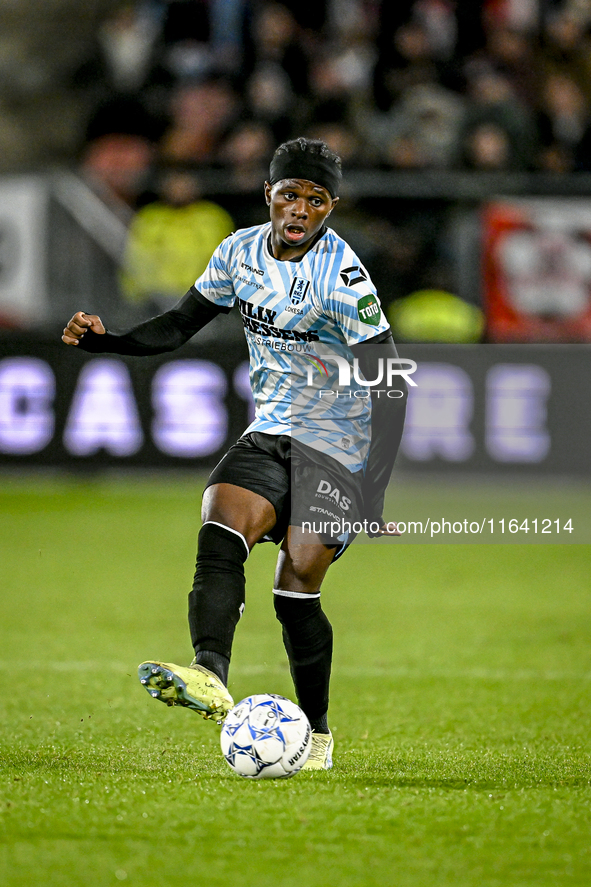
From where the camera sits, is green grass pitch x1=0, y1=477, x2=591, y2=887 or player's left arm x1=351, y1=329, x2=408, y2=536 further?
player's left arm x1=351, y1=329, x2=408, y2=536

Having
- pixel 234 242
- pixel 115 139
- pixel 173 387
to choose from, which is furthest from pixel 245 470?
pixel 115 139

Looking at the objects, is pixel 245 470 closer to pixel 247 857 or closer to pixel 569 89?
pixel 247 857

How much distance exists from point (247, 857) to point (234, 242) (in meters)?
2.12

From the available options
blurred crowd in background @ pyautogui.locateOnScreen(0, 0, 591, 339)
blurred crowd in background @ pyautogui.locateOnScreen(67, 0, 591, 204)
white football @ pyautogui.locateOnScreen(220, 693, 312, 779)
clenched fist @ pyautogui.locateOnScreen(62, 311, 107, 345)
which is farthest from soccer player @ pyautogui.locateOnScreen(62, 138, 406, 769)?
blurred crowd in background @ pyautogui.locateOnScreen(67, 0, 591, 204)

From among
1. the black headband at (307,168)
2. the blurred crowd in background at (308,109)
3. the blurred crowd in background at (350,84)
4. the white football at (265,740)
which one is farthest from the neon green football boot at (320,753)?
the blurred crowd in background at (350,84)

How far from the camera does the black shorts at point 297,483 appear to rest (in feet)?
13.5

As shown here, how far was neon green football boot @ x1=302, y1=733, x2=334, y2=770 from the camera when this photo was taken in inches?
161

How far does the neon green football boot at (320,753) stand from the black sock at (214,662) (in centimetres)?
47

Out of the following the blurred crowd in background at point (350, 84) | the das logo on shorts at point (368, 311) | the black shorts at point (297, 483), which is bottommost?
the black shorts at point (297, 483)

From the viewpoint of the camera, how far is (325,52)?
13.9 meters

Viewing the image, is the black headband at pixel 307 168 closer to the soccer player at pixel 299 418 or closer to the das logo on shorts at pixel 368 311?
the soccer player at pixel 299 418

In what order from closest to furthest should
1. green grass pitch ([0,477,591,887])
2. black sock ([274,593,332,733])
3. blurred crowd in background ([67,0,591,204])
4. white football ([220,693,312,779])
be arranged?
1. green grass pitch ([0,477,591,887])
2. white football ([220,693,312,779])
3. black sock ([274,593,332,733])
4. blurred crowd in background ([67,0,591,204])

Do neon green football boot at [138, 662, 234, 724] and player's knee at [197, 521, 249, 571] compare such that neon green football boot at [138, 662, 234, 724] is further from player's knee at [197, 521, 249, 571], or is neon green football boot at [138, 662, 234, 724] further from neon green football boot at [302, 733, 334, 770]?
neon green football boot at [302, 733, 334, 770]

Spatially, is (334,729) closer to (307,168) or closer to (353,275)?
(353,275)
